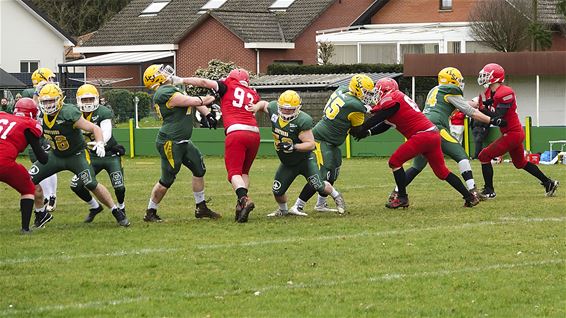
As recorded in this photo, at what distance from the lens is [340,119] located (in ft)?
50.5

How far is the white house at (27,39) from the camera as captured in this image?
58.9 m

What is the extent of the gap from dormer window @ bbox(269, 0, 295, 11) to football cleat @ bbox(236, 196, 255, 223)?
123 feet

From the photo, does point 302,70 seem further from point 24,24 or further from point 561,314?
point 561,314

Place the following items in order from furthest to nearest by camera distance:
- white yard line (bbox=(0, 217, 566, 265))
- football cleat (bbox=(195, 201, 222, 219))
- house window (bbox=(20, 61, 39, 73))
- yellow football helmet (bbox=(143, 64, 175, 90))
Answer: house window (bbox=(20, 61, 39, 73)), football cleat (bbox=(195, 201, 222, 219)), yellow football helmet (bbox=(143, 64, 175, 90)), white yard line (bbox=(0, 217, 566, 265))

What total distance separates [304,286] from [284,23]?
4071 centimetres

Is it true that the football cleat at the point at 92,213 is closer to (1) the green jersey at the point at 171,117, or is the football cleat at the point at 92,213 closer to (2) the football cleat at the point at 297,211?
(1) the green jersey at the point at 171,117

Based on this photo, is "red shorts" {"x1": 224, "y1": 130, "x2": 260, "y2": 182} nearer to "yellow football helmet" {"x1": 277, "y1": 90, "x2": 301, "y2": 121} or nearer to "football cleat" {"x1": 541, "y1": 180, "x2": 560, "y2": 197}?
"yellow football helmet" {"x1": 277, "y1": 90, "x2": 301, "y2": 121}

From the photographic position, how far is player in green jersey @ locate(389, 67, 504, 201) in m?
16.3

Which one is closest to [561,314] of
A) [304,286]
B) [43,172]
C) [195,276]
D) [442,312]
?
[442,312]

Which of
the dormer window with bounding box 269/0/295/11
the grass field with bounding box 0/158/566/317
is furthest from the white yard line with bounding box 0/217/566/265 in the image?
the dormer window with bounding box 269/0/295/11

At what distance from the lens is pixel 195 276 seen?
10.4 meters

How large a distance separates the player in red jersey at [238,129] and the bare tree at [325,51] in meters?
30.3

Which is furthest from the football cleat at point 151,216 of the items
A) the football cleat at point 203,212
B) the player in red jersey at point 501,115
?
the player in red jersey at point 501,115

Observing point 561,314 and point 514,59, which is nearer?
point 561,314
